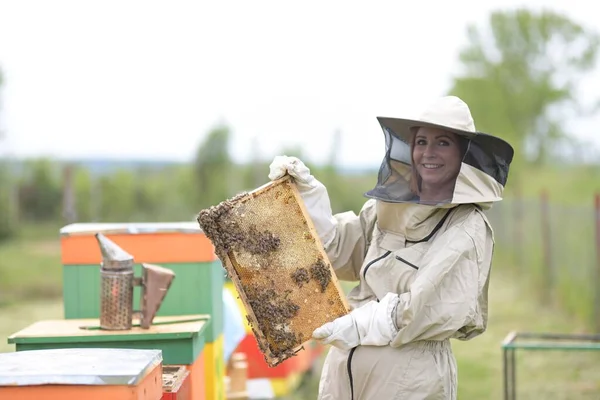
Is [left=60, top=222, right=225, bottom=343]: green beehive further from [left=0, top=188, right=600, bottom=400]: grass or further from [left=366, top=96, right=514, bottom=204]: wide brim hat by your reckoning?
[left=0, top=188, right=600, bottom=400]: grass

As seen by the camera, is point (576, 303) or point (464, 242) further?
point (576, 303)

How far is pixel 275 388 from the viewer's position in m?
6.14

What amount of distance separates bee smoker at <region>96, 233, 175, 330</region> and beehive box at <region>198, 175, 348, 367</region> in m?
0.52

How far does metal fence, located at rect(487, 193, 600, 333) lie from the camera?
8.65 metres

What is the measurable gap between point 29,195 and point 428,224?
42.9 ft

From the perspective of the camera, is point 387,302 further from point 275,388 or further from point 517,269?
point 517,269

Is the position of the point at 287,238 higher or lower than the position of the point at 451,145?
lower

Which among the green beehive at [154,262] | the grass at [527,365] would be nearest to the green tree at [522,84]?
the grass at [527,365]

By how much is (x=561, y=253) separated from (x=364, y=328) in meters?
7.63

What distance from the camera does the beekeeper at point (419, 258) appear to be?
2.93 meters

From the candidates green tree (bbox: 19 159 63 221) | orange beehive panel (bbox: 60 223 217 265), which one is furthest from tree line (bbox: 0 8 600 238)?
orange beehive panel (bbox: 60 223 217 265)

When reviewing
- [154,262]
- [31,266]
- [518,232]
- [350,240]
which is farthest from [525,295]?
[350,240]

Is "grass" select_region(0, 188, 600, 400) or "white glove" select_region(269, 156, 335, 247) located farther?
"grass" select_region(0, 188, 600, 400)

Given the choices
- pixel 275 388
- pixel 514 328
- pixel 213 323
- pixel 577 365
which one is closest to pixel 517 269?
pixel 514 328
